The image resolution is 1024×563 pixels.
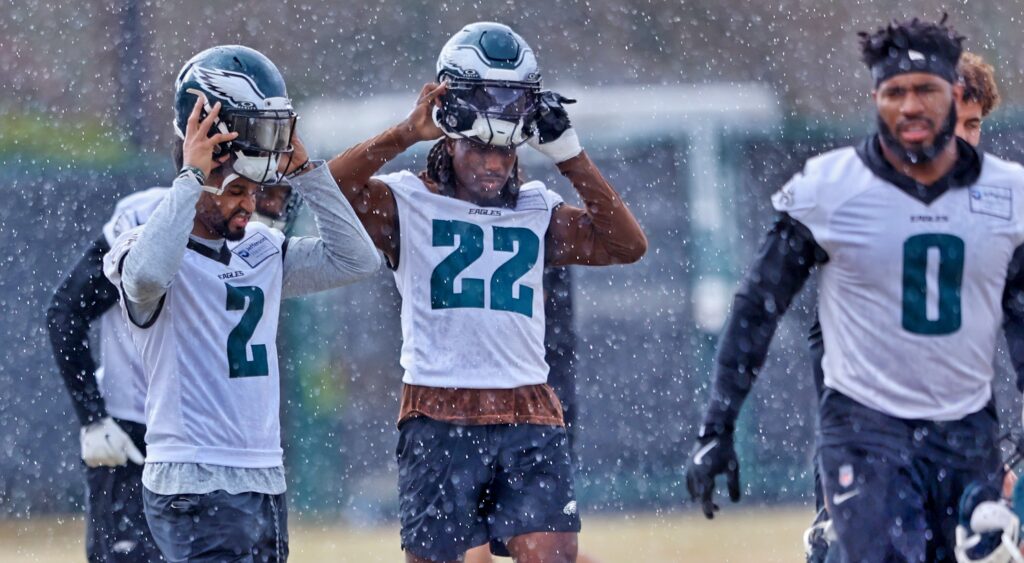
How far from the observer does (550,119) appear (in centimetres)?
543

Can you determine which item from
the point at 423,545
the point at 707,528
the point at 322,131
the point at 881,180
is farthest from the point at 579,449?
the point at 881,180

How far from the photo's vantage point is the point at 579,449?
10.9 meters

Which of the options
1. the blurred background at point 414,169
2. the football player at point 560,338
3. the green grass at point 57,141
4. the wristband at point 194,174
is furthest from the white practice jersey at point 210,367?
the green grass at point 57,141

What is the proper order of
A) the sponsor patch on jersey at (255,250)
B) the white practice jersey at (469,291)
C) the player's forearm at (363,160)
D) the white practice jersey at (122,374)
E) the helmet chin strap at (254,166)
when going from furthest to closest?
1. the white practice jersey at (122,374)
2. the player's forearm at (363,160)
3. the white practice jersey at (469,291)
4. the sponsor patch on jersey at (255,250)
5. the helmet chin strap at (254,166)

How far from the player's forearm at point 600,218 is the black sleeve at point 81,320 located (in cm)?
147

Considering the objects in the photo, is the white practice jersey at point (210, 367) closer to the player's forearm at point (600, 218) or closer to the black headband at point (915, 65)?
the player's forearm at point (600, 218)

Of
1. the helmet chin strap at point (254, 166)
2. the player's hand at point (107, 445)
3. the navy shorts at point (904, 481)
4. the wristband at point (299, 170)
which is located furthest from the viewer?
the player's hand at point (107, 445)

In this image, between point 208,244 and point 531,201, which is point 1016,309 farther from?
point 208,244

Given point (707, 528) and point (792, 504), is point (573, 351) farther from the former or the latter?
point (792, 504)

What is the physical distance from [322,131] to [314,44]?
164 centimetres

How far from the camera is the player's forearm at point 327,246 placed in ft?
16.7

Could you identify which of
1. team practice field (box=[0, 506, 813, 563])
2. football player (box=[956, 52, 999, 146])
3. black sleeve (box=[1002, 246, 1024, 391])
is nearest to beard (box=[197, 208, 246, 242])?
black sleeve (box=[1002, 246, 1024, 391])

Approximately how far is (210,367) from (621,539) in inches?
209

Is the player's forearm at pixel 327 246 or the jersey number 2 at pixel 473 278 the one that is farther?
the jersey number 2 at pixel 473 278
